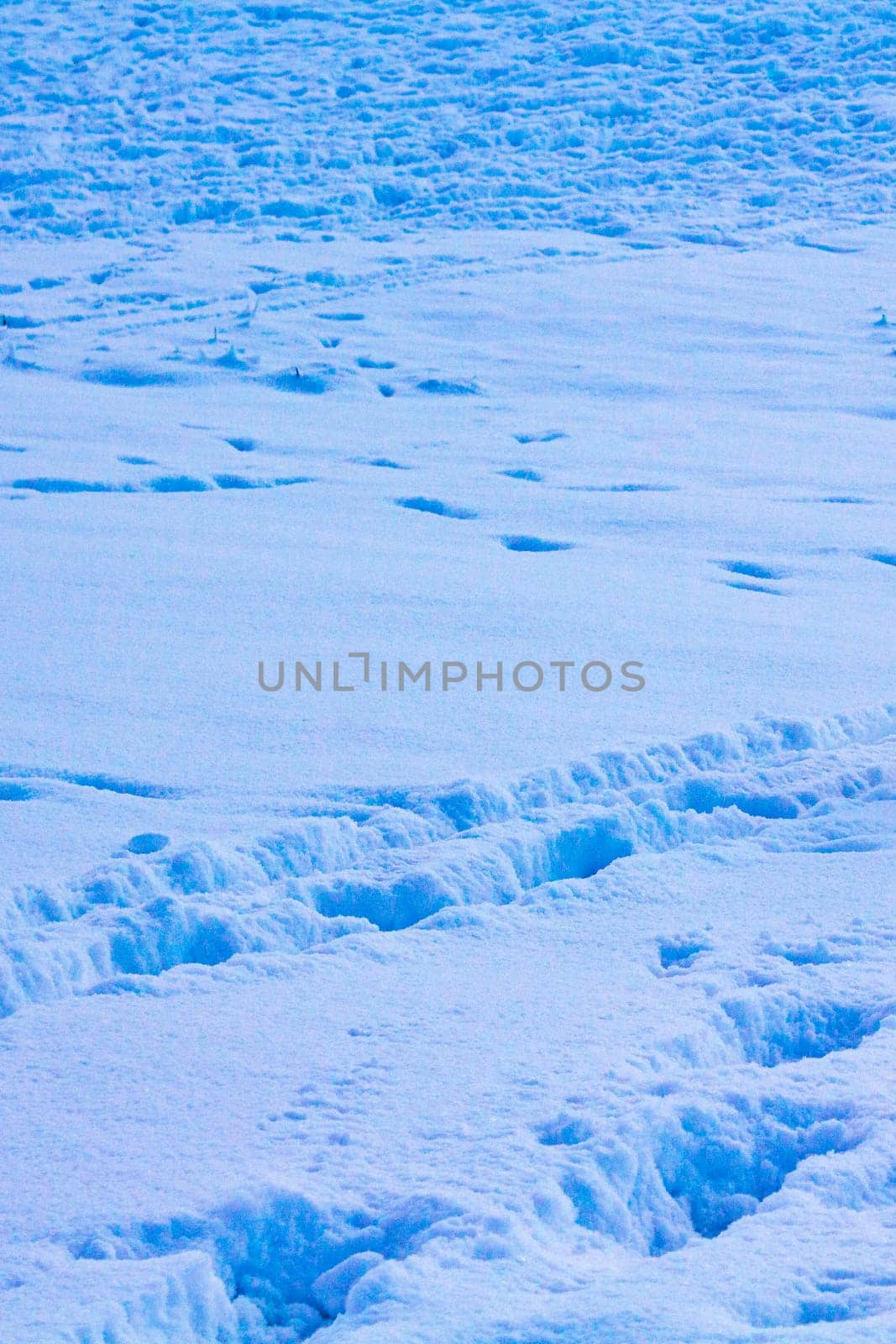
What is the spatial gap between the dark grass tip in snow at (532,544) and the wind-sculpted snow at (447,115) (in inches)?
174

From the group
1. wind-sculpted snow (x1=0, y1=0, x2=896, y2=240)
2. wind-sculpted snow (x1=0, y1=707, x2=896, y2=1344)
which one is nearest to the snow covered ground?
wind-sculpted snow (x1=0, y1=707, x2=896, y2=1344)

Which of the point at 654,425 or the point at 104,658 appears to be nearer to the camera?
the point at 104,658

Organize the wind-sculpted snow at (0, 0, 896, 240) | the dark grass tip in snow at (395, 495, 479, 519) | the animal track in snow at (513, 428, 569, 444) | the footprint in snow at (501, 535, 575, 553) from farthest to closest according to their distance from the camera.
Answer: the wind-sculpted snow at (0, 0, 896, 240) < the animal track in snow at (513, 428, 569, 444) < the dark grass tip in snow at (395, 495, 479, 519) < the footprint in snow at (501, 535, 575, 553)

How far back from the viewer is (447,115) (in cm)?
890

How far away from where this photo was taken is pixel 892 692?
2830mm

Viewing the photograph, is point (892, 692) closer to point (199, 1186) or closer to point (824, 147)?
point (199, 1186)

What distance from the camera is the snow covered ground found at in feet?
4.83

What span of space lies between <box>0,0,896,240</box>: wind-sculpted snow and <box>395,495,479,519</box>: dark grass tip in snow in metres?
4.08

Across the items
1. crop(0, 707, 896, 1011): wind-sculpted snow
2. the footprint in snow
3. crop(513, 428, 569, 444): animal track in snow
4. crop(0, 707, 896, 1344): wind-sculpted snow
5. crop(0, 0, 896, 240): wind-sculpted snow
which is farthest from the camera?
crop(0, 0, 896, 240): wind-sculpted snow

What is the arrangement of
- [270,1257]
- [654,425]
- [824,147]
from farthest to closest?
[824,147] → [654,425] → [270,1257]

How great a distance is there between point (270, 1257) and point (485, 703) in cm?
149

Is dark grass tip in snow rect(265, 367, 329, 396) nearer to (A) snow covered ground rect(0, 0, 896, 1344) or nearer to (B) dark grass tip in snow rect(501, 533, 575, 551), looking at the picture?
(A) snow covered ground rect(0, 0, 896, 1344)

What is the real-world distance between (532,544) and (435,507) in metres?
0.40

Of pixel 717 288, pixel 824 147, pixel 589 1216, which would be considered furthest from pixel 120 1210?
pixel 824 147
